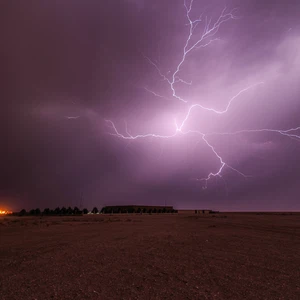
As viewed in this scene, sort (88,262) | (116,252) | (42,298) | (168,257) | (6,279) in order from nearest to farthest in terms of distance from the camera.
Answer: (42,298) → (6,279) → (88,262) → (168,257) → (116,252)

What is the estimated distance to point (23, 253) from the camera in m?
8.52

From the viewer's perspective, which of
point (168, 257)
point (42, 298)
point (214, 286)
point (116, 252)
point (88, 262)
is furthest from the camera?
point (116, 252)

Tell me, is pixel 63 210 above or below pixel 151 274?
above

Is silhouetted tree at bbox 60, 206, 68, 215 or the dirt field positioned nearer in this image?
the dirt field

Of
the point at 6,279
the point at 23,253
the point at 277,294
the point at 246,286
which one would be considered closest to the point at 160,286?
the point at 246,286

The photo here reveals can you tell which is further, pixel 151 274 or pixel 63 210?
pixel 63 210

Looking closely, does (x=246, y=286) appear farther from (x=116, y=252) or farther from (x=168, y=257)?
(x=116, y=252)

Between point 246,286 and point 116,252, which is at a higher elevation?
point 116,252

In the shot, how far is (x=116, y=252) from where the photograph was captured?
8281 mm

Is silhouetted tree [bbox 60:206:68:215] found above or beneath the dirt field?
above

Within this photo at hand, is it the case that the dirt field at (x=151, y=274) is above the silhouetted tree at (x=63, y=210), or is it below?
below

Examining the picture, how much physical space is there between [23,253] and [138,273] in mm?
5548

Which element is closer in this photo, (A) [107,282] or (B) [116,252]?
(A) [107,282]

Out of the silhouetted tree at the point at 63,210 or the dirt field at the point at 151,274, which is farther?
the silhouetted tree at the point at 63,210
